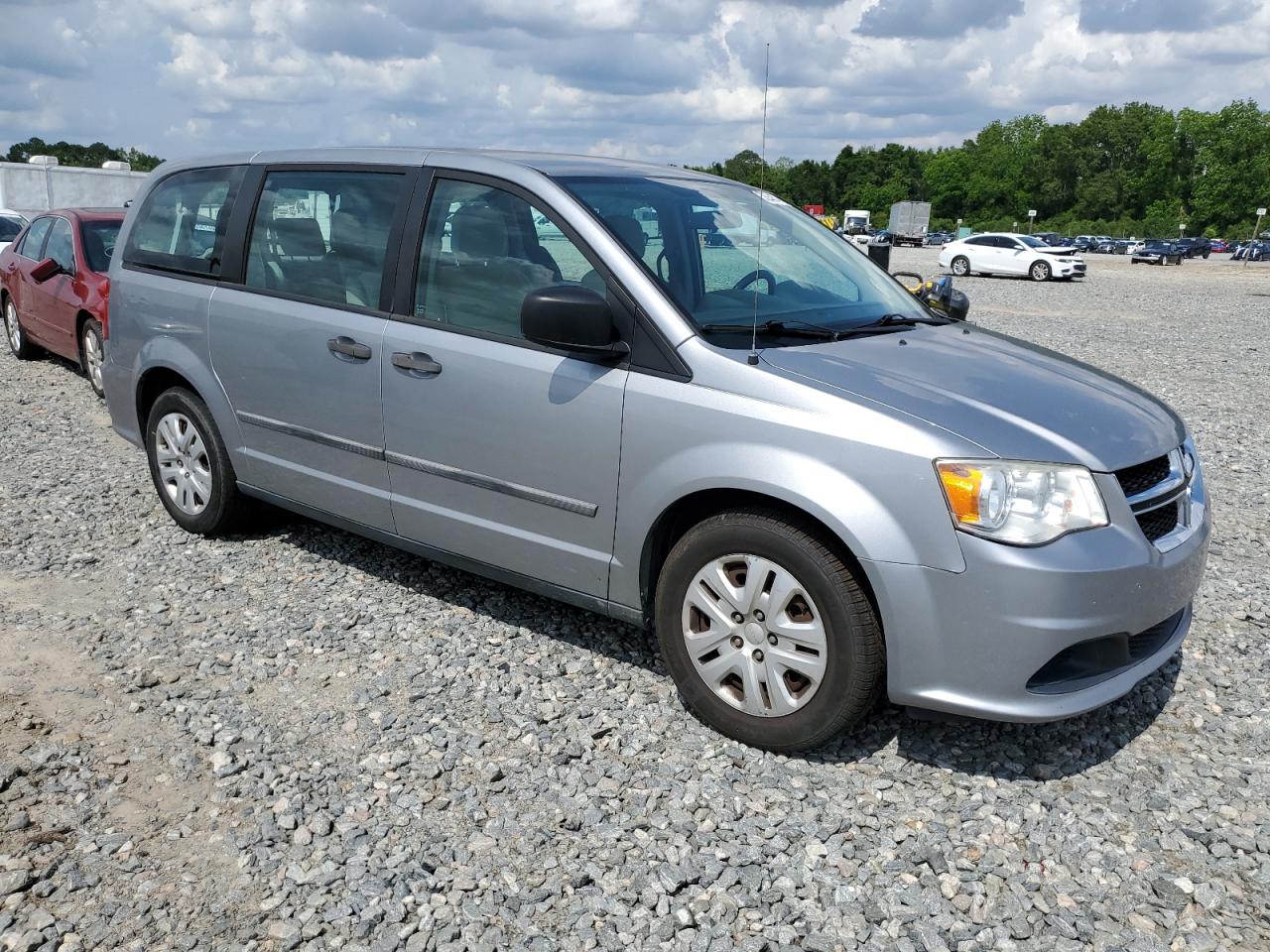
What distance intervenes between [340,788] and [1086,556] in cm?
236

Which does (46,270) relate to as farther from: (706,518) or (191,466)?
(706,518)

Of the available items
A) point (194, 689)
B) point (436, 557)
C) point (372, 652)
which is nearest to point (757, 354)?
Answer: point (436, 557)

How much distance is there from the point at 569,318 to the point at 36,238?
938 centimetres

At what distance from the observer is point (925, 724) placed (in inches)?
155

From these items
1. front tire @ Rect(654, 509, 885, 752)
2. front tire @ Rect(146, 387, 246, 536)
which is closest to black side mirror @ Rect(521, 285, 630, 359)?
front tire @ Rect(654, 509, 885, 752)

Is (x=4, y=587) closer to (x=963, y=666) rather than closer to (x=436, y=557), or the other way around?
(x=436, y=557)

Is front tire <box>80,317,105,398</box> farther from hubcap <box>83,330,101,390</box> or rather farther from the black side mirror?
the black side mirror

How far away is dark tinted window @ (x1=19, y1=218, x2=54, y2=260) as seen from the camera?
1066cm

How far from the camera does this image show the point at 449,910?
2.88 metres

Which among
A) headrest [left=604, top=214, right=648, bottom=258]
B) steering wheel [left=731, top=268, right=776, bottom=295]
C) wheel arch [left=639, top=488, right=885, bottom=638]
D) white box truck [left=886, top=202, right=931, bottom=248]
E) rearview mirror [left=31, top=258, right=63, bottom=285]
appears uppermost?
white box truck [left=886, top=202, right=931, bottom=248]

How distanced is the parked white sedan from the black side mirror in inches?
1338

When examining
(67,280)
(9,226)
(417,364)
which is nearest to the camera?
(417,364)

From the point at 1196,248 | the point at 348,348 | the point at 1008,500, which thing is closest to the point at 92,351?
the point at 348,348

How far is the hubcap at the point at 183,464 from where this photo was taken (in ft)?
18.3
